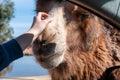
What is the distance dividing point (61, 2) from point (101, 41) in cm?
59

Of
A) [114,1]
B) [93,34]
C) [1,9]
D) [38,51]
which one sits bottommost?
[1,9]

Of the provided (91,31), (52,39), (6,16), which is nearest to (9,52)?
(52,39)

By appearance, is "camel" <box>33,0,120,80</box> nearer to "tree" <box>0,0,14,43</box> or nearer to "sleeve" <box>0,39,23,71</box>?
"sleeve" <box>0,39,23,71</box>

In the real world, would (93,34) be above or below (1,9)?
above

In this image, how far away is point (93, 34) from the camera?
9.81 ft

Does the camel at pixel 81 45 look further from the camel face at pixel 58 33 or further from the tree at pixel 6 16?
the tree at pixel 6 16

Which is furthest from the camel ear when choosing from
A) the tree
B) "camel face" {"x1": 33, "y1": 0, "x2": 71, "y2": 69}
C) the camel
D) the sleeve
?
the tree

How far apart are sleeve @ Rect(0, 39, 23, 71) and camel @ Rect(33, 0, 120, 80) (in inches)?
31.1

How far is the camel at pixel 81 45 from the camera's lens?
2.58m

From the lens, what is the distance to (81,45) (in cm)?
300

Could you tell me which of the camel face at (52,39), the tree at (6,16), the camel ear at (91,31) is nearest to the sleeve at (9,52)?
the camel face at (52,39)

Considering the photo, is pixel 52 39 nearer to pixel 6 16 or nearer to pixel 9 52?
pixel 9 52

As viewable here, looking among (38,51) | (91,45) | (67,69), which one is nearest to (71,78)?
(67,69)

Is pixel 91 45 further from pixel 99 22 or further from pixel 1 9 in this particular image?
pixel 1 9
